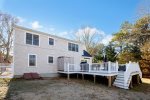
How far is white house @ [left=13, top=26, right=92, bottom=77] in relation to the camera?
14.3 metres

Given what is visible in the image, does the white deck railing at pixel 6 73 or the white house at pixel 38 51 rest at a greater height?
the white house at pixel 38 51

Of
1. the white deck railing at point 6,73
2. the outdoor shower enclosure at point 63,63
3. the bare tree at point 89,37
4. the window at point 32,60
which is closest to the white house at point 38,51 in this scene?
the window at point 32,60

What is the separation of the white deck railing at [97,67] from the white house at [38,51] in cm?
54

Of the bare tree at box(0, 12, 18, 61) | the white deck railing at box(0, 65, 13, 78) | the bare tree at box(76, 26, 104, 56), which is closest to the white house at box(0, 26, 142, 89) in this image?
the white deck railing at box(0, 65, 13, 78)

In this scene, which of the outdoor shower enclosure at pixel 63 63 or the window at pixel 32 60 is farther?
the outdoor shower enclosure at pixel 63 63

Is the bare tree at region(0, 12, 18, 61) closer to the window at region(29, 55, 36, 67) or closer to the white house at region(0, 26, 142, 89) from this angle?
the white house at region(0, 26, 142, 89)

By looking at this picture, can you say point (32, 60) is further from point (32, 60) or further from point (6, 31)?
point (6, 31)

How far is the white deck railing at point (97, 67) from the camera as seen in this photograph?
528 inches

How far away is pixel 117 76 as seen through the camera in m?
14.3

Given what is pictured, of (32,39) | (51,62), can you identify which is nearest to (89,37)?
(51,62)

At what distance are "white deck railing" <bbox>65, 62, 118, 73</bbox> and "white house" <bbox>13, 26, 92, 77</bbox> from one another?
1.76 ft

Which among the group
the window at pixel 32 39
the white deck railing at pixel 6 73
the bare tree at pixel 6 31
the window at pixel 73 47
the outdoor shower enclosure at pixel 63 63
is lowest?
the white deck railing at pixel 6 73

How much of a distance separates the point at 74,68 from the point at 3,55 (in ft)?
74.5

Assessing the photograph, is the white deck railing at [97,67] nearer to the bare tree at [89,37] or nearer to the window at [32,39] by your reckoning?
the window at [32,39]
